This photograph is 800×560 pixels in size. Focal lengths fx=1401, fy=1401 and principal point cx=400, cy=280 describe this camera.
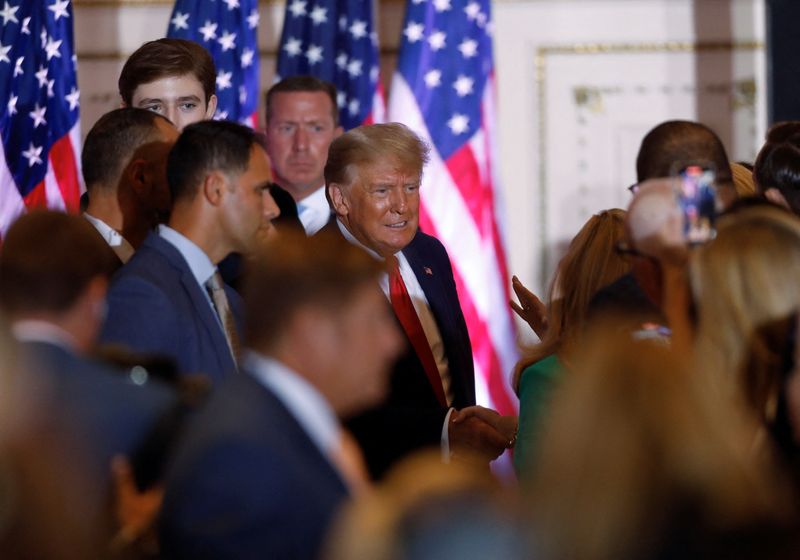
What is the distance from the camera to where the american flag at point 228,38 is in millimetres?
6301

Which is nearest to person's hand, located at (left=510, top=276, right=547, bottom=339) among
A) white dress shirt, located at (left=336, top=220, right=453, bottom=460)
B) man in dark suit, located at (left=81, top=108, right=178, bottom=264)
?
white dress shirt, located at (left=336, top=220, right=453, bottom=460)

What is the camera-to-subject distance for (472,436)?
4023mm

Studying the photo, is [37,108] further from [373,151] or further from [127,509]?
[127,509]

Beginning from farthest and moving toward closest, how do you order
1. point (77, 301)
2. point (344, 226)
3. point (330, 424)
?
point (344, 226), point (77, 301), point (330, 424)

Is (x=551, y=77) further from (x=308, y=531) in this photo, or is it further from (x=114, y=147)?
(x=308, y=531)

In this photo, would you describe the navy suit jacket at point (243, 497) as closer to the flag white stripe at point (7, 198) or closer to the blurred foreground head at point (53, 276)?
the blurred foreground head at point (53, 276)

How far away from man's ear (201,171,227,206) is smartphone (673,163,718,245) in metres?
1.21

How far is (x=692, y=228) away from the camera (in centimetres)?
287

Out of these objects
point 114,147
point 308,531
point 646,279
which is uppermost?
point 114,147

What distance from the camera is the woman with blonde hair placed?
3363 millimetres

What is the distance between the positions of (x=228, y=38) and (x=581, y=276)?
3414 mm

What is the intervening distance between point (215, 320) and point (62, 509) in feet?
5.24

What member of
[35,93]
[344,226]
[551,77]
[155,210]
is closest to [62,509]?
[155,210]

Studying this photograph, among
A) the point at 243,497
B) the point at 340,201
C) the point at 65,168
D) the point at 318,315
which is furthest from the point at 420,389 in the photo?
the point at 65,168
